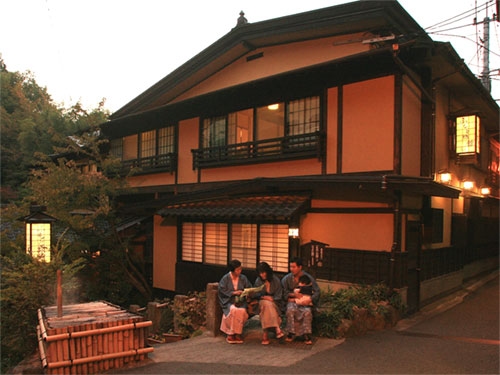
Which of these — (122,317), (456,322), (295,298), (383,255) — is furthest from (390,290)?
(122,317)

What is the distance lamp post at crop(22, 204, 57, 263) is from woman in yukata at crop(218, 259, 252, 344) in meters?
4.40

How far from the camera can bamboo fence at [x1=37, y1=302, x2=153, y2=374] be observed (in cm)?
591

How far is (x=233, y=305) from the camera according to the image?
794 centimetres

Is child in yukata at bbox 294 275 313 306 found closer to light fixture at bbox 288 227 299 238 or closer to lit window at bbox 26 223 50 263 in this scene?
light fixture at bbox 288 227 299 238

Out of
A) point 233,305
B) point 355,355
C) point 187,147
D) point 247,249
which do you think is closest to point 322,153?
point 247,249

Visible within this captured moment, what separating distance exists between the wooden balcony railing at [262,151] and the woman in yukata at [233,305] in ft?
15.4

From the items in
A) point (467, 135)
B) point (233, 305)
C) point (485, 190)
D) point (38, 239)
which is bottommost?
point (233, 305)

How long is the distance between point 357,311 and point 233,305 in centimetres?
278

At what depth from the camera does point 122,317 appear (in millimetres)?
6680

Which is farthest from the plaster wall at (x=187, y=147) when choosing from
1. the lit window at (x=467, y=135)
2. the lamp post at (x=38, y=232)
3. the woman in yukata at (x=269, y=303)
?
the lit window at (x=467, y=135)

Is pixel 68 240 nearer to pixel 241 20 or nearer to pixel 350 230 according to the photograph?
pixel 241 20

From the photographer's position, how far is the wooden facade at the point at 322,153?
1011 centimetres

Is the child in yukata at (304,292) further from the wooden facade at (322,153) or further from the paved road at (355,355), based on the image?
the wooden facade at (322,153)

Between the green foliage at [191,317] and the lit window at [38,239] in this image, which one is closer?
→ the lit window at [38,239]
